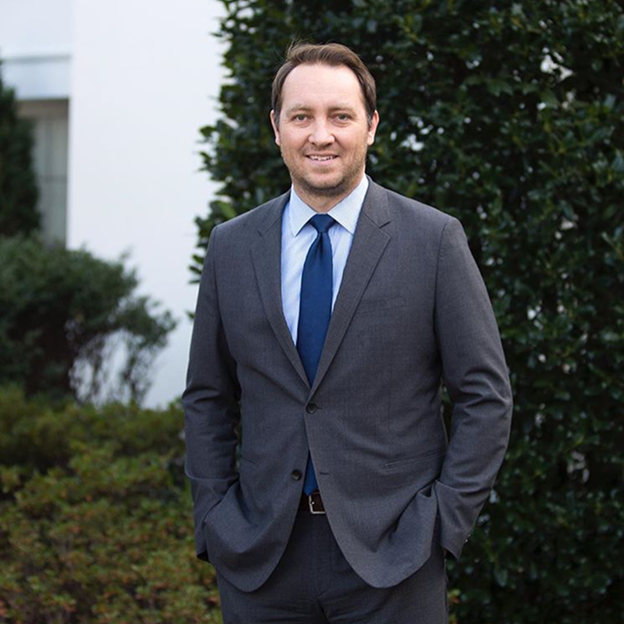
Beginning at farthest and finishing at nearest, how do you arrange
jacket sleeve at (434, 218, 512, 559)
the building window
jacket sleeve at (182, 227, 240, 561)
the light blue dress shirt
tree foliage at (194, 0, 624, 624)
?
the building window → tree foliage at (194, 0, 624, 624) → jacket sleeve at (182, 227, 240, 561) → the light blue dress shirt → jacket sleeve at (434, 218, 512, 559)

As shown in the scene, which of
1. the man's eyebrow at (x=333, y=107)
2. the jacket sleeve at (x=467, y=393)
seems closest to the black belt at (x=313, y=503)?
the jacket sleeve at (x=467, y=393)

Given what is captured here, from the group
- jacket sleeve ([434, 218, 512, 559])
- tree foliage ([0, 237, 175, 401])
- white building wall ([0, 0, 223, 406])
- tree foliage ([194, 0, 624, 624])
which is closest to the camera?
jacket sleeve ([434, 218, 512, 559])

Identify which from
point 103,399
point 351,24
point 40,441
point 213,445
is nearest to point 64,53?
point 103,399

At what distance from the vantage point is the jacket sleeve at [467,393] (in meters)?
2.39

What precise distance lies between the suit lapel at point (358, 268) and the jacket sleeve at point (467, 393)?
0.52 feet

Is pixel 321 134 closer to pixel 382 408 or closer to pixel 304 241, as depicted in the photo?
pixel 304 241

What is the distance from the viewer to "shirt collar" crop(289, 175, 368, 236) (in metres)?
2.53

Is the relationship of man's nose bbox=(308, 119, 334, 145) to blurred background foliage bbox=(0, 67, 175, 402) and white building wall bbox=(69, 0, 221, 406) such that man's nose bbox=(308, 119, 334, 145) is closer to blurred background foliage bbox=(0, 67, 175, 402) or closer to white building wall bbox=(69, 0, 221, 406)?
blurred background foliage bbox=(0, 67, 175, 402)

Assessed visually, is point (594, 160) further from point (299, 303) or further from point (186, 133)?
point (186, 133)

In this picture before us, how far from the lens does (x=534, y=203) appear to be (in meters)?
3.72

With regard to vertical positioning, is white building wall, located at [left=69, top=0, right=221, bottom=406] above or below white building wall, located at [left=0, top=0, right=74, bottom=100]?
below

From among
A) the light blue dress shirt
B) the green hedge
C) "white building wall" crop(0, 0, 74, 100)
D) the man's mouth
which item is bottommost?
the green hedge

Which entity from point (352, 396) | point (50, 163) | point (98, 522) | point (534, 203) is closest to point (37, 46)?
point (50, 163)

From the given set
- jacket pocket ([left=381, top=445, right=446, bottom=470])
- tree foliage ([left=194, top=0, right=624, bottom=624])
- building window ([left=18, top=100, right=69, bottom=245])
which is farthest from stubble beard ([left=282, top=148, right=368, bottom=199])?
building window ([left=18, top=100, right=69, bottom=245])
